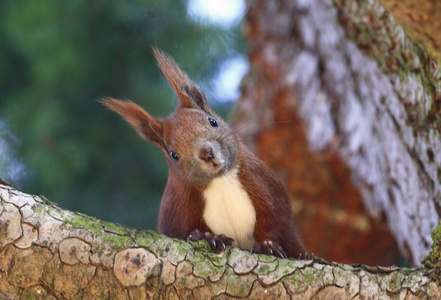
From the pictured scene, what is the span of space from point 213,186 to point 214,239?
0.33 m

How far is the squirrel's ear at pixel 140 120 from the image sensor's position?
7.79 ft

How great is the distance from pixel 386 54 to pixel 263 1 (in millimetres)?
1809

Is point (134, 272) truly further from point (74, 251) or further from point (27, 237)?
point (27, 237)

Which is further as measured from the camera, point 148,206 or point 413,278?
point 148,206

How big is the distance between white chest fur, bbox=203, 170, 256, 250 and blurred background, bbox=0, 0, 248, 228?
4.42 ft

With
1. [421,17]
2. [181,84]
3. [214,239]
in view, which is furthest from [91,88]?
[421,17]

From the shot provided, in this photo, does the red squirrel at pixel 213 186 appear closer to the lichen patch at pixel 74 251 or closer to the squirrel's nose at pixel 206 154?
the squirrel's nose at pixel 206 154

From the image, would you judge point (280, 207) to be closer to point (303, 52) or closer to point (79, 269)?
point (79, 269)

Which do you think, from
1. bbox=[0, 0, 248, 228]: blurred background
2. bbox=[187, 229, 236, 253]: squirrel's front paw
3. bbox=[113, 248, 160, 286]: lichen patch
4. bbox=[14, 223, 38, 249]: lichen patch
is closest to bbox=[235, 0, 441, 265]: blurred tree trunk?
Result: bbox=[0, 0, 248, 228]: blurred background

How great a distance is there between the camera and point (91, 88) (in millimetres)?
3826

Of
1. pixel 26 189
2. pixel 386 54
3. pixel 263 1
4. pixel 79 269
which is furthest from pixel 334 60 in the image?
pixel 79 269

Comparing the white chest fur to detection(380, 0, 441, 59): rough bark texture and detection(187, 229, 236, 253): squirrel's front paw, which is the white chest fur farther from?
detection(380, 0, 441, 59): rough bark texture

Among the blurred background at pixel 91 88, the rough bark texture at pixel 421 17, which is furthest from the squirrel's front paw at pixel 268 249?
the blurred background at pixel 91 88

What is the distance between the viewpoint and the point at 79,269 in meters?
1.77
